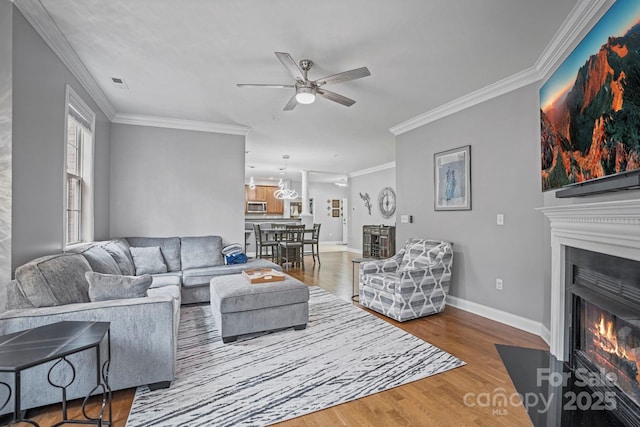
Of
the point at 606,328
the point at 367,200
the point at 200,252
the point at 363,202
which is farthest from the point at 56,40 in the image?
the point at 363,202

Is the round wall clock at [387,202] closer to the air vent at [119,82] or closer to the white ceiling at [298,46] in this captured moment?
the white ceiling at [298,46]

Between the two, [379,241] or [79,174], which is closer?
[79,174]

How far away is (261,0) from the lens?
204cm

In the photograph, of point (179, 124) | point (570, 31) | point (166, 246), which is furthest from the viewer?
point (179, 124)

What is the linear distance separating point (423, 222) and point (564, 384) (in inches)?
105

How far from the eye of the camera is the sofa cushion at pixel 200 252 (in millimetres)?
4340

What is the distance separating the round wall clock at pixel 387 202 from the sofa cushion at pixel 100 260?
22.2 feet

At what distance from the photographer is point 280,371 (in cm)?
232

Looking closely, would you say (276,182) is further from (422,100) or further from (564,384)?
(564,384)

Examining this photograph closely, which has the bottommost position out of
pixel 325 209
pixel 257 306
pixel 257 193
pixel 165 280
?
pixel 257 306

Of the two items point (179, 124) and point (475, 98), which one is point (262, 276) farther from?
point (475, 98)

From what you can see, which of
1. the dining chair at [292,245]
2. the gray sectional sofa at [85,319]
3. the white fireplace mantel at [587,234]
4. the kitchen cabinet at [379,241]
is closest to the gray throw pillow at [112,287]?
the gray sectional sofa at [85,319]

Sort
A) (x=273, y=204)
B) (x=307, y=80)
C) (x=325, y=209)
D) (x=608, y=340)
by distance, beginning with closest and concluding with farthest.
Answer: (x=608, y=340), (x=307, y=80), (x=273, y=204), (x=325, y=209)

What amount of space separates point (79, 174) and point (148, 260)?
129 cm
